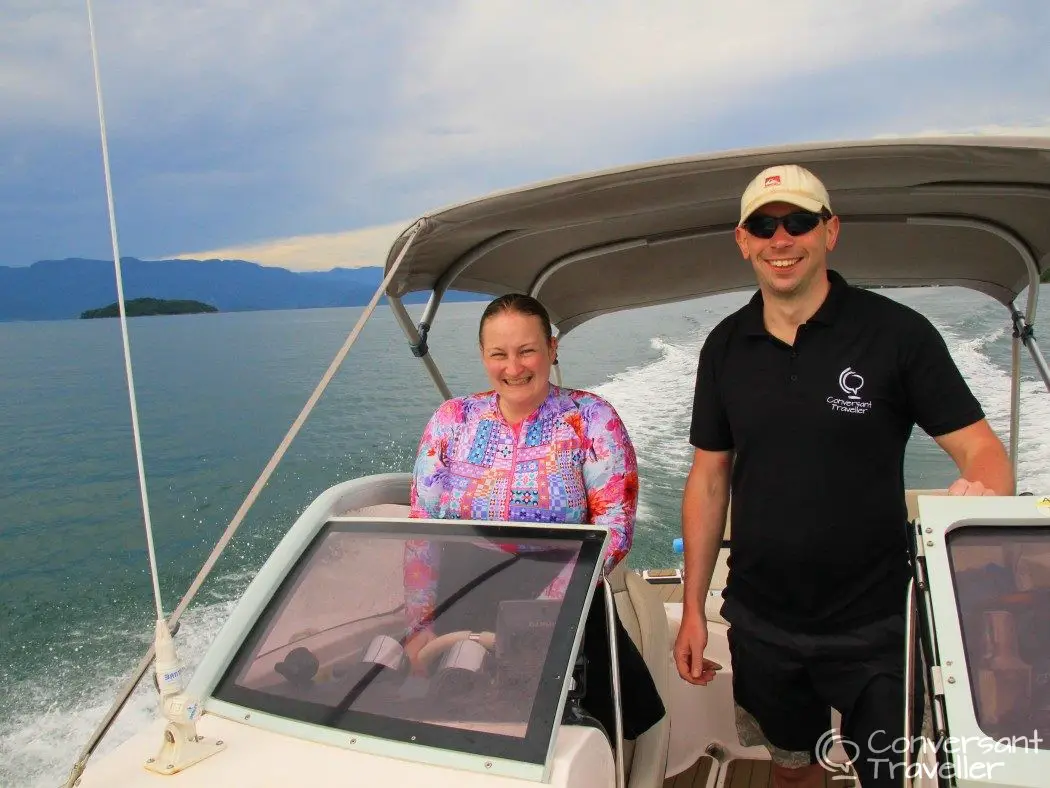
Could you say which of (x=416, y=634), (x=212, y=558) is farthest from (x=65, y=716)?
(x=416, y=634)

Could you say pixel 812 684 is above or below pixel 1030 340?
below

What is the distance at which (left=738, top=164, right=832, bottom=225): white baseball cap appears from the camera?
167cm

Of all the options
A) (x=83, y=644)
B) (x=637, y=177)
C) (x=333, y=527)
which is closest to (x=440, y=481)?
(x=333, y=527)

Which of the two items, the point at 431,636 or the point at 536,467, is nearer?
the point at 431,636

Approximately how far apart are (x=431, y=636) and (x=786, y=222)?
109 centimetres

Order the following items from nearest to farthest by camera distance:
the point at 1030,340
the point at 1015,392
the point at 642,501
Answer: the point at 1030,340 → the point at 1015,392 → the point at 642,501

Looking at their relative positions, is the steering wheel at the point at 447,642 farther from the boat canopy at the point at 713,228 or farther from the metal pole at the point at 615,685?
the boat canopy at the point at 713,228

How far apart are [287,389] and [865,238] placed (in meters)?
15.8

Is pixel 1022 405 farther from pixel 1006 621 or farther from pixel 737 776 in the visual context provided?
pixel 1006 621

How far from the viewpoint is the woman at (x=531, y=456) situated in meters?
2.03

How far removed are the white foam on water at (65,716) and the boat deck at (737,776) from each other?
3.22m

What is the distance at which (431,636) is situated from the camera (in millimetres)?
1680

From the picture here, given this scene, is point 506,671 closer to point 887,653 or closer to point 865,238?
point 887,653

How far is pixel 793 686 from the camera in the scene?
1.81 m
